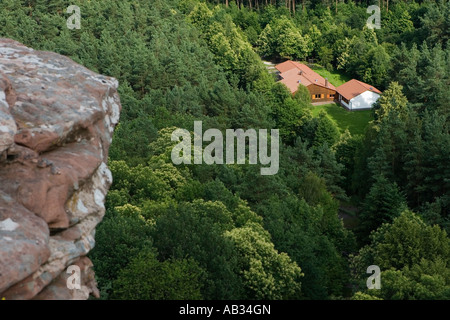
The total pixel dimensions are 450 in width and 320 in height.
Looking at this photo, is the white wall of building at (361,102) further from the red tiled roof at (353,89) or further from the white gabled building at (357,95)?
the red tiled roof at (353,89)

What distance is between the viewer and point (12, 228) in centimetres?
1416

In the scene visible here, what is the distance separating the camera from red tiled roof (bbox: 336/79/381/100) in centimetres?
10744

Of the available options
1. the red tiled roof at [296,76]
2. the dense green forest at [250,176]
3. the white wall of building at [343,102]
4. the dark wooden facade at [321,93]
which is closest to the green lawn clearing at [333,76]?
the dense green forest at [250,176]

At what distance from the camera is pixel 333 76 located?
12719cm

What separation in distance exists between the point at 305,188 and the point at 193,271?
85.7 ft

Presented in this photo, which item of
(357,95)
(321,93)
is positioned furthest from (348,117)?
(321,93)

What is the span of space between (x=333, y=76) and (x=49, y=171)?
11686cm

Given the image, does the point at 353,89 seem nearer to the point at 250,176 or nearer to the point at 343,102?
the point at 343,102

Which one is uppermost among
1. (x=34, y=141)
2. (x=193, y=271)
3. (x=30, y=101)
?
(x=30, y=101)

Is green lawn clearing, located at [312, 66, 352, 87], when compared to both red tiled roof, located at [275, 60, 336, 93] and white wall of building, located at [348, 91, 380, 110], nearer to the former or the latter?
red tiled roof, located at [275, 60, 336, 93]

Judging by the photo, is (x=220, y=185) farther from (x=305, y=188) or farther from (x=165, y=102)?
(x=165, y=102)

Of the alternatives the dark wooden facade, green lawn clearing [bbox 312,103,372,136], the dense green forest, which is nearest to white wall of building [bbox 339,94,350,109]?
green lawn clearing [bbox 312,103,372,136]

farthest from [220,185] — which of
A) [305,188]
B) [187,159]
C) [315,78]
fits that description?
[315,78]

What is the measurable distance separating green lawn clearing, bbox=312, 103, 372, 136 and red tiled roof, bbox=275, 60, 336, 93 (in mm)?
5892
